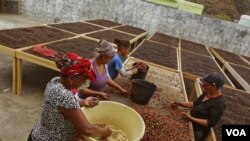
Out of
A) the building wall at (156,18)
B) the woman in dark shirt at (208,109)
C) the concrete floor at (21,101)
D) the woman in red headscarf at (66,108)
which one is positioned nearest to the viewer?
the woman in red headscarf at (66,108)

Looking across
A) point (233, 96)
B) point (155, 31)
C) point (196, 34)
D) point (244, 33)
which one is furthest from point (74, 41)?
point (244, 33)

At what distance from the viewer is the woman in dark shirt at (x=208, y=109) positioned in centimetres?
303

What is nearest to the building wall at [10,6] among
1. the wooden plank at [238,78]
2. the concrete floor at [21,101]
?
the concrete floor at [21,101]

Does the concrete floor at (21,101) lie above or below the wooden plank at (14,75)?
below

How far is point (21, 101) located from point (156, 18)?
6.97 meters

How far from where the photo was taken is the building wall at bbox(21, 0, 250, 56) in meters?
9.93

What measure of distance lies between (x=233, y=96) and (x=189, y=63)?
1890 millimetres

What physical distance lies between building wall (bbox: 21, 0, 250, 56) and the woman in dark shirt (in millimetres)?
7251

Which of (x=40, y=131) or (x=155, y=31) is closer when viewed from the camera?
(x=40, y=131)

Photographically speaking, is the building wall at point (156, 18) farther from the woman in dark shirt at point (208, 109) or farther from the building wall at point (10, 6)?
the woman in dark shirt at point (208, 109)

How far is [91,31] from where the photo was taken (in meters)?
7.54

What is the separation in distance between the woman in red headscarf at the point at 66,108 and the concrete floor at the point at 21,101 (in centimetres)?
189

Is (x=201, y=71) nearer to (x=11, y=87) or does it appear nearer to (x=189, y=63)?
(x=189, y=63)

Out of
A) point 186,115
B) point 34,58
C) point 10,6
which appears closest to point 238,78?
point 186,115
